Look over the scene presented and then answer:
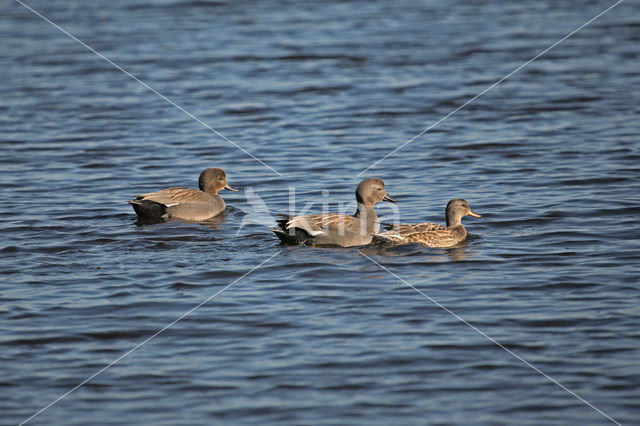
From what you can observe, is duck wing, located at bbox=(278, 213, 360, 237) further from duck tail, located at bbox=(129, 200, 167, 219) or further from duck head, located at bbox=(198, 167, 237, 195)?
duck head, located at bbox=(198, 167, 237, 195)

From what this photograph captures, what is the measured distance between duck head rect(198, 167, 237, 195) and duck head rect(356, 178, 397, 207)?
2486mm

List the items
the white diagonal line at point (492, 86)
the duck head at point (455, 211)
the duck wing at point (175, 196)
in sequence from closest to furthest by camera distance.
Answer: the duck head at point (455, 211) < the duck wing at point (175, 196) < the white diagonal line at point (492, 86)

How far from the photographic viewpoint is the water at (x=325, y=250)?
22.9 ft

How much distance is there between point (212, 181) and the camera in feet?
41.7

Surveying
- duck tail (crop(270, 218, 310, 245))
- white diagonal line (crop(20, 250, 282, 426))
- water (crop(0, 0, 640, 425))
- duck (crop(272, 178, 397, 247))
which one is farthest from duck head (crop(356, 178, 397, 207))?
white diagonal line (crop(20, 250, 282, 426))

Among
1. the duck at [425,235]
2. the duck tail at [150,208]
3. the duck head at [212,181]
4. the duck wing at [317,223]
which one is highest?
the duck head at [212,181]

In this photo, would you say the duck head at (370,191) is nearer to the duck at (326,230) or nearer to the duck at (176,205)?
the duck at (326,230)

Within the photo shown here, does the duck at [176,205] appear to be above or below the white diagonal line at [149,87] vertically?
below

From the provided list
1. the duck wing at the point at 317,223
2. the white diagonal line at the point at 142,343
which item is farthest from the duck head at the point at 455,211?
the white diagonal line at the point at 142,343

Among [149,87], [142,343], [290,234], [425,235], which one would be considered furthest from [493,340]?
[149,87]

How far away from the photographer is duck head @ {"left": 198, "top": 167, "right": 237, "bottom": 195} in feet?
41.7

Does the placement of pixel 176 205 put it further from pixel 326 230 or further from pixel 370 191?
pixel 370 191

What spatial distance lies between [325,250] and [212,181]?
2.93m

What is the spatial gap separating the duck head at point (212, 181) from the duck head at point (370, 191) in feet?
8.16
